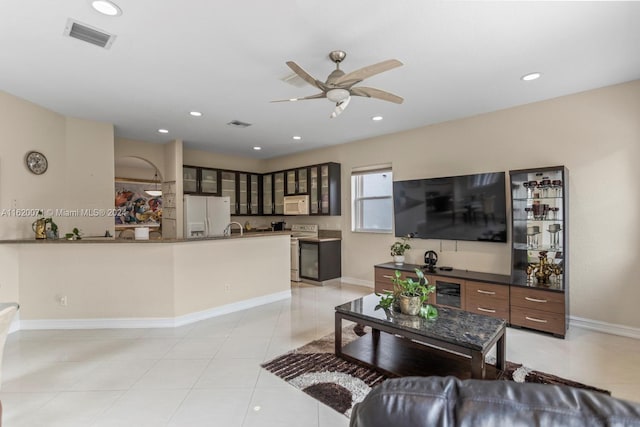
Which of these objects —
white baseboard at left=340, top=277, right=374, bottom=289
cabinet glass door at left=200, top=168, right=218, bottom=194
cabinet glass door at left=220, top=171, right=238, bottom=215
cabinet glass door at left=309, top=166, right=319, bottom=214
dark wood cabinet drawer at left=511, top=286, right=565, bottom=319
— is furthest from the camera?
cabinet glass door at left=220, top=171, right=238, bottom=215

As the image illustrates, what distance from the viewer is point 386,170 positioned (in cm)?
523

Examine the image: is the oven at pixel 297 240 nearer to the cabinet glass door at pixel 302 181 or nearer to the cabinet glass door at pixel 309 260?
the cabinet glass door at pixel 309 260

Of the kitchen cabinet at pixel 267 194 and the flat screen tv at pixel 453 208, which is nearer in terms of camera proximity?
the flat screen tv at pixel 453 208

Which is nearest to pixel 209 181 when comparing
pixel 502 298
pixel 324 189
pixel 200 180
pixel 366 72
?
pixel 200 180

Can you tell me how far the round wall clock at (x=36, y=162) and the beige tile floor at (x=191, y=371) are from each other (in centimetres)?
197

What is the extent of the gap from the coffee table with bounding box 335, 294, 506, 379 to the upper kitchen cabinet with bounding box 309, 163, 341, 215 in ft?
10.1

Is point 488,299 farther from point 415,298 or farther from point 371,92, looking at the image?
point 371,92

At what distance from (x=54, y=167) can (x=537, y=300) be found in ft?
20.3

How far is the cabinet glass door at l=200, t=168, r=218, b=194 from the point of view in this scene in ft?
20.1

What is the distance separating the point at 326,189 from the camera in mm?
5777

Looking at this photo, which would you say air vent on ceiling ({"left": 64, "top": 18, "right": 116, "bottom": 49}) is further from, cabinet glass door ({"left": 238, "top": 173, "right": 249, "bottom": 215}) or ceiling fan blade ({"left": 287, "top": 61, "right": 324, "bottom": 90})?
cabinet glass door ({"left": 238, "top": 173, "right": 249, "bottom": 215})

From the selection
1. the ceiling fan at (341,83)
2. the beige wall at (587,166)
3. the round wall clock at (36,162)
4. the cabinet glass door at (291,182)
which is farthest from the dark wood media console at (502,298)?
the round wall clock at (36,162)

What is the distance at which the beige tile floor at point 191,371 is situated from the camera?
6.52 feet

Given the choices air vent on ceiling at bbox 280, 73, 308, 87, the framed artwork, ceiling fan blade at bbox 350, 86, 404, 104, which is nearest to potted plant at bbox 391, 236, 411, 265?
ceiling fan blade at bbox 350, 86, 404, 104
